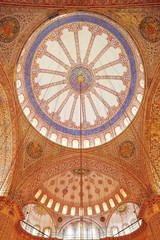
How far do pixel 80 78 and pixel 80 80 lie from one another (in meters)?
0.14

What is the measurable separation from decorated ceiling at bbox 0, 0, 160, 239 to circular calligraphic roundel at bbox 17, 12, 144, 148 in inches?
2.5

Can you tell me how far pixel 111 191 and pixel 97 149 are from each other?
322 cm

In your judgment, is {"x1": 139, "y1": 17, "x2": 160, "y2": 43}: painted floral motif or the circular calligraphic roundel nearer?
→ {"x1": 139, "y1": 17, "x2": 160, "y2": 43}: painted floral motif

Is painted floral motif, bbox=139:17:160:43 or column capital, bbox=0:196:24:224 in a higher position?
painted floral motif, bbox=139:17:160:43

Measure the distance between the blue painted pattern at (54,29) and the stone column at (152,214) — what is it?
4986mm

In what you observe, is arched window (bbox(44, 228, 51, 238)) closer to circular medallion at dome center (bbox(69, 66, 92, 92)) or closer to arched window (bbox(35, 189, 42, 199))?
arched window (bbox(35, 189, 42, 199))

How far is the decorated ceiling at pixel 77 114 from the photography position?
839 cm

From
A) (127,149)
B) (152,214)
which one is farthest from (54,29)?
(152,214)

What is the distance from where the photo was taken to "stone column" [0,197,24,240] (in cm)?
766

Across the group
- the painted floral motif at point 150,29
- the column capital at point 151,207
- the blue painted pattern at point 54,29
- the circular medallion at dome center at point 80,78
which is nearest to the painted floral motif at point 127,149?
the blue painted pattern at point 54,29

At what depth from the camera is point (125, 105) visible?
456 inches

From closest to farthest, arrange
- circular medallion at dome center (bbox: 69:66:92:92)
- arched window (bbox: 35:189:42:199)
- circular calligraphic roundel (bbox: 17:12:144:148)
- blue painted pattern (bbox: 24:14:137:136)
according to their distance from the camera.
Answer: blue painted pattern (bbox: 24:14:137:136), circular calligraphic roundel (bbox: 17:12:144:148), arched window (bbox: 35:189:42:199), circular medallion at dome center (bbox: 69:66:92:92)

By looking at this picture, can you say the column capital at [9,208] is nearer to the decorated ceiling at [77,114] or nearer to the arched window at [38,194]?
the decorated ceiling at [77,114]

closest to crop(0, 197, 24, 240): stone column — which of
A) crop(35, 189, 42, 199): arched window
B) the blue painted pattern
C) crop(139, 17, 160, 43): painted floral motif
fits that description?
crop(35, 189, 42, 199): arched window
